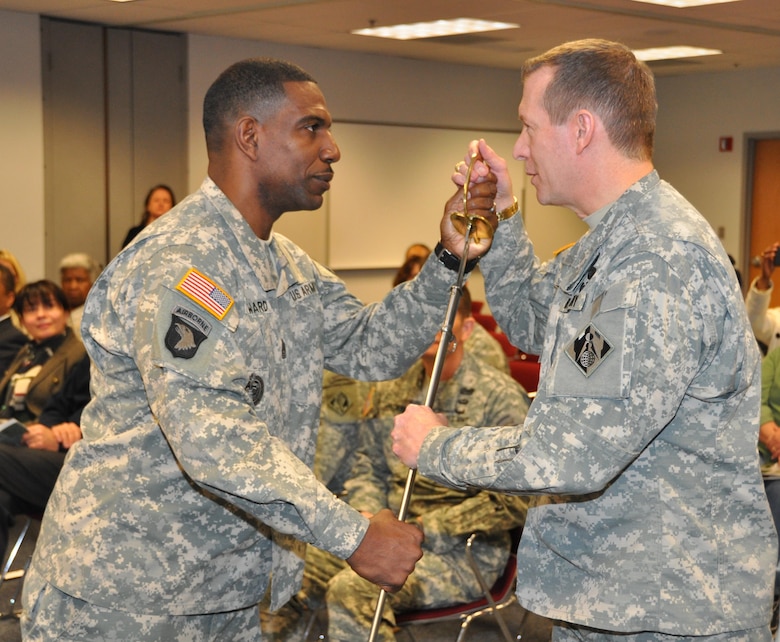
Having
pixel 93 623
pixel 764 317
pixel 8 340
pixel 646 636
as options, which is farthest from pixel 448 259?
pixel 8 340

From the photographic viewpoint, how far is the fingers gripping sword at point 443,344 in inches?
85.4

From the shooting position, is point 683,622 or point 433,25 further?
point 433,25

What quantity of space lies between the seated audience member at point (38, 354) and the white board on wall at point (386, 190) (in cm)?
543

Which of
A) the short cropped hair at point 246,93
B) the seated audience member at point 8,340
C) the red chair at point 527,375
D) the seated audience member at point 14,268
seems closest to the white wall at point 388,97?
the seated audience member at point 14,268

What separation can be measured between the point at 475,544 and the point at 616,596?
2002 millimetres

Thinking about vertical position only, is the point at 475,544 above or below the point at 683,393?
below

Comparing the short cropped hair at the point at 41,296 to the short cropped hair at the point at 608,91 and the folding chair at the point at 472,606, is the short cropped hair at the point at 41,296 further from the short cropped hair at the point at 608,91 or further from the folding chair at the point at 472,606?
the short cropped hair at the point at 608,91

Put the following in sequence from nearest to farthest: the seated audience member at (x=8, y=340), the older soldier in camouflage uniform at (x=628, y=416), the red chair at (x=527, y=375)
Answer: the older soldier in camouflage uniform at (x=628, y=416)
the red chair at (x=527, y=375)
the seated audience member at (x=8, y=340)

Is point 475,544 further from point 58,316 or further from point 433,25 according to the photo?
point 433,25

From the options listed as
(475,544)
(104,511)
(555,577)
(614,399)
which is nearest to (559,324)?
(614,399)

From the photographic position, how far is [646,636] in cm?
187

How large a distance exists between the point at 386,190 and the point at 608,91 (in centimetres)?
913

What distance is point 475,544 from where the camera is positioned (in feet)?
12.5

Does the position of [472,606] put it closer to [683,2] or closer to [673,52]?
[683,2]
